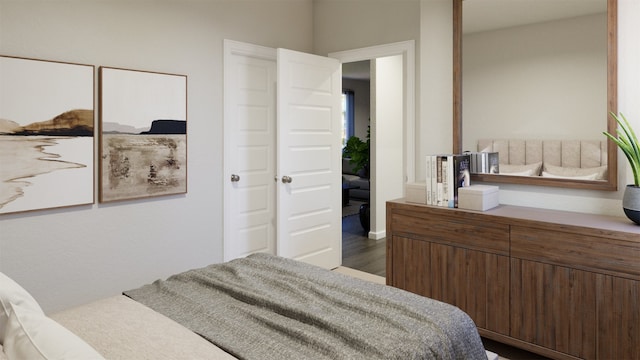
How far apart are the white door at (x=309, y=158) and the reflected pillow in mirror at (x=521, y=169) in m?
1.67

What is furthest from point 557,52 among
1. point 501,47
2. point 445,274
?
point 445,274

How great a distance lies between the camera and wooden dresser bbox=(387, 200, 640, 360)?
2092 millimetres

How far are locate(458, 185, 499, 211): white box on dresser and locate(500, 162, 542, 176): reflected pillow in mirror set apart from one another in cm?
19

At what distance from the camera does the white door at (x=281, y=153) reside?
3.64m

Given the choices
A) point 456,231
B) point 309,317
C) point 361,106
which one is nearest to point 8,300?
point 309,317

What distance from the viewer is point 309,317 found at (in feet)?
4.90

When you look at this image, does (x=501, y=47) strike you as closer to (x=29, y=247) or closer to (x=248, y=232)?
(x=248, y=232)

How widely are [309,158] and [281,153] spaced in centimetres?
37

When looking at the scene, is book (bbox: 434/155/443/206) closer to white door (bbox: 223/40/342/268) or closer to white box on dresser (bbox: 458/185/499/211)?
white box on dresser (bbox: 458/185/499/211)

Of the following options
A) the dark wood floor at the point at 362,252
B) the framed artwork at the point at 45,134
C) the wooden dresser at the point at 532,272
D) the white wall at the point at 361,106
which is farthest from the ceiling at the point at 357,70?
the framed artwork at the point at 45,134

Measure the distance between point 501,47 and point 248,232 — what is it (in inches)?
96.4

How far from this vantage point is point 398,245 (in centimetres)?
292

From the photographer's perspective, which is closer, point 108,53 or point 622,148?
point 622,148

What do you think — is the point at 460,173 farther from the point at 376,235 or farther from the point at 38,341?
the point at 376,235
